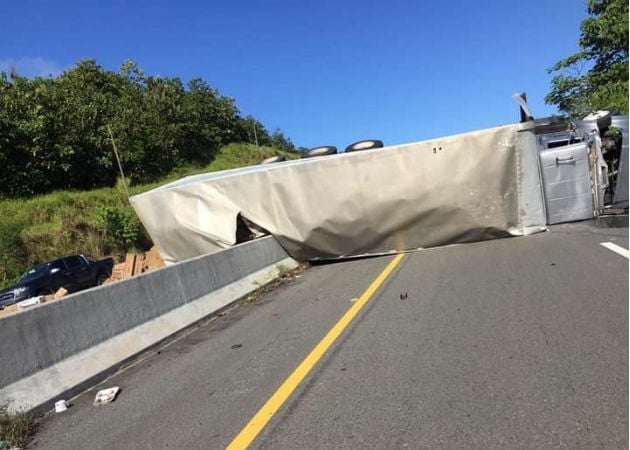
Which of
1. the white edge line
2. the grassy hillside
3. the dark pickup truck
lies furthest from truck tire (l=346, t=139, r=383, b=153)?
the grassy hillside

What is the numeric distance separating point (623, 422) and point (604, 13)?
1175 inches

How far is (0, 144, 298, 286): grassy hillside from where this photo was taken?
25312mm

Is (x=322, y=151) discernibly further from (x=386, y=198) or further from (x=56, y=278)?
(x=56, y=278)

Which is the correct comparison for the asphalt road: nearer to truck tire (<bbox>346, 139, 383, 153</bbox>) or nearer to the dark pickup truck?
truck tire (<bbox>346, 139, 383, 153</bbox>)

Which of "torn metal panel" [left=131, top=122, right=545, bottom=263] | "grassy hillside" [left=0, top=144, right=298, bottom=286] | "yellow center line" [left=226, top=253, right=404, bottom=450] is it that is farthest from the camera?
"grassy hillside" [left=0, top=144, right=298, bottom=286]

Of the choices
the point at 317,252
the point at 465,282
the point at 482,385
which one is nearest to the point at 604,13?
the point at 317,252

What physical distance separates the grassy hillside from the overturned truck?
50.4ft

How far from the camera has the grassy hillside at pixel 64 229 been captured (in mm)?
25312

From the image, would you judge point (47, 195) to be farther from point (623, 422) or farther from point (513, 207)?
point (623, 422)

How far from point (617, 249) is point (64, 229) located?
2467 cm

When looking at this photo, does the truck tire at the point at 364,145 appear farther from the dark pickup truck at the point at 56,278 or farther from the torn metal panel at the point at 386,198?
the dark pickup truck at the point at 56,278

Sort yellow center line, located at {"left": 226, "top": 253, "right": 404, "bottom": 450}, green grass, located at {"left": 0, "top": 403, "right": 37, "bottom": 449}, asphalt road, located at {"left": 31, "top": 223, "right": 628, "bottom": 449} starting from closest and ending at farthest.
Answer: asphalt road, located at {"left": 31, "top": 223, "right": 628, "bottom": 449} < yellow center line, located at {"left": 226, "top": 253, "right": 404, "bottom": 450} < green grass, located at {"left": 0, "top": 403, "right": 37, "bottom": 449}

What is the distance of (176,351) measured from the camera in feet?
23.7

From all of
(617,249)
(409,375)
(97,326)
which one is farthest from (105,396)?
(617,249)
